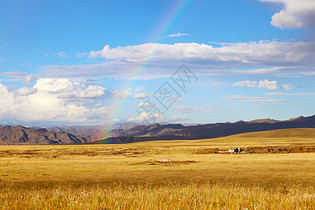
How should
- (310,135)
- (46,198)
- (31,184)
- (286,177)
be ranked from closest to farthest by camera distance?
(46,198), (31,184), (286,177), (310,135)

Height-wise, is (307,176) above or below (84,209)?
below

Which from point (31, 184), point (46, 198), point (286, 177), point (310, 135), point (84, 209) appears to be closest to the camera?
point (84, 209)

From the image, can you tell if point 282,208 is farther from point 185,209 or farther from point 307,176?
point 307,176

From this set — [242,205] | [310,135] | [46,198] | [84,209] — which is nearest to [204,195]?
[242,205]

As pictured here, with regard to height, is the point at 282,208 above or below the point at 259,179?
above

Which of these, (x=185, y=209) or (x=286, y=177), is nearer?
(x=185, y=209)

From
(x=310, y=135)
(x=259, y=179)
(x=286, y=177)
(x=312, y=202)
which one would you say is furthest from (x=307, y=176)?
(x=310, y=135)

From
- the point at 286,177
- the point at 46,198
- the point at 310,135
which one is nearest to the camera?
the point at 46,198

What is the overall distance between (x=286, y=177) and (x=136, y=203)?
21.5 meters

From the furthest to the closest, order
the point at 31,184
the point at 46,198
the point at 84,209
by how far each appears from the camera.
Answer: the point at 31,184 → the point at 46,198 → the point at 84,209

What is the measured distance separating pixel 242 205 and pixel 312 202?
210cm

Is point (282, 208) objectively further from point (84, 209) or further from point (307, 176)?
point (307, 176)

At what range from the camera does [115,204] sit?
871 cm

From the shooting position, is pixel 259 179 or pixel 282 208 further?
pixel 259 179
